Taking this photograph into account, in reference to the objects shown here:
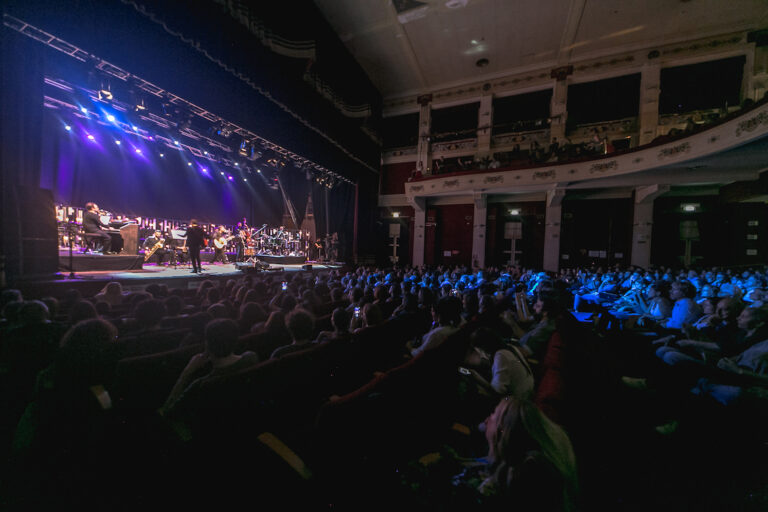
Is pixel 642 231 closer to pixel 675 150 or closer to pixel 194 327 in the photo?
pixel 675 150

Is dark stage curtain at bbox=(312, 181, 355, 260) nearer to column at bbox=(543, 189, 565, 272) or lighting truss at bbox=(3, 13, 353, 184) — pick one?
lighting truss at bbox=(3, 13, 353, 184)

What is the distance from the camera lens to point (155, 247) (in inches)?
371

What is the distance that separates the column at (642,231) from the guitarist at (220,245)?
16739 mm

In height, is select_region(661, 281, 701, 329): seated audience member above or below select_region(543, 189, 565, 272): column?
below

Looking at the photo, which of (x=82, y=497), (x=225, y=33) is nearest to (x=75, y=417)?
(x=82, y=497)

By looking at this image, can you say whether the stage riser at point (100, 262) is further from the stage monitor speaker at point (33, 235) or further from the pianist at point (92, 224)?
the stage monitor speaker at point (33, 235)

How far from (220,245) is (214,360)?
11.1 meters

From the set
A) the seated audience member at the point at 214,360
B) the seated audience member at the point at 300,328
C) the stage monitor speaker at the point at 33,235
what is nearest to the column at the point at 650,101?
the seated audience member at the point at 300,328

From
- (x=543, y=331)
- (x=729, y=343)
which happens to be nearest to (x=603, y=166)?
(x=729, y=343)

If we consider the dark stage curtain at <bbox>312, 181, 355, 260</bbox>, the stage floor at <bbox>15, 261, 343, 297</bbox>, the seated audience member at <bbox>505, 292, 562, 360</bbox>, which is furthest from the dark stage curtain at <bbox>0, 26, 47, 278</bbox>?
the dark stage curtain at <bbox>312, 181, 355, 260</bbox>

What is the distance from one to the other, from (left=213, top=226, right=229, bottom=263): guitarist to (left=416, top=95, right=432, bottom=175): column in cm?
1017

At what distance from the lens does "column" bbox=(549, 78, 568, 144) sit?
43.6 ft

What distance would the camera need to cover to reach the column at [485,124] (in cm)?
1464

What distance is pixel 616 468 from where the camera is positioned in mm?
1886
